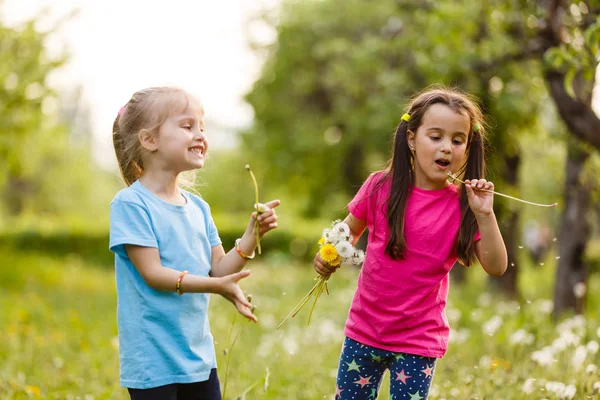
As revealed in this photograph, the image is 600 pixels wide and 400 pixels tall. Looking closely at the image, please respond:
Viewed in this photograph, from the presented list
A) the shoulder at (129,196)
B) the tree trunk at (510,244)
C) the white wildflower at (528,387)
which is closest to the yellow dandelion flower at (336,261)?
the shoulder at (129,196)

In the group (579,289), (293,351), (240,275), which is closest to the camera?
(240,275)

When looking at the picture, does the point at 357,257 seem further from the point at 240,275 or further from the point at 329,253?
the point at 240,275

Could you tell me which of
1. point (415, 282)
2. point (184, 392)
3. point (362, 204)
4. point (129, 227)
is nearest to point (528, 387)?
point (415, 282)

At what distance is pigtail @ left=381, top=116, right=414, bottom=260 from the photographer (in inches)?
116

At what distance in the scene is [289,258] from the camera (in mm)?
22828

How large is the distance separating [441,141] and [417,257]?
0.47 meters

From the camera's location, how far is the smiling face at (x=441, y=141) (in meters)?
2.92

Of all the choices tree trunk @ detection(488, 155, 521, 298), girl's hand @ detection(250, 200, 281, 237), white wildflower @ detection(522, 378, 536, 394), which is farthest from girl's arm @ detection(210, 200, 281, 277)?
tree trunk @ detection(488, 155, 521, 298)

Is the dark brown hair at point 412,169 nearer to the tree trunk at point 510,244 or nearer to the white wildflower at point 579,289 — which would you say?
the white wildflower at point 579,289

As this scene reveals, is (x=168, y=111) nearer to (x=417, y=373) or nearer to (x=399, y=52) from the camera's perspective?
(x=417, y=373)

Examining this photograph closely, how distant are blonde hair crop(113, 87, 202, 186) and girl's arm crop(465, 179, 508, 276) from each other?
114 centimetres

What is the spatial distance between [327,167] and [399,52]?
7300 millimetres

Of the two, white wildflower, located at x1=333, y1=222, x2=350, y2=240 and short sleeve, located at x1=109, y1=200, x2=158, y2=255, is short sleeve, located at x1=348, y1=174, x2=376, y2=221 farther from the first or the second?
short sleeve, located at x1=109, y1=200, x2=158, y2=255

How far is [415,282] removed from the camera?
2.96 m
